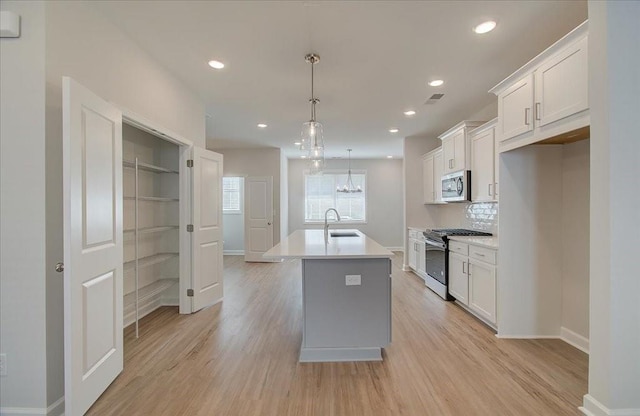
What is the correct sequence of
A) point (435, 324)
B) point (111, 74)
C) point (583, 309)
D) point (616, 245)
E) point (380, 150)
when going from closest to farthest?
1. point (616, 245)
2. point (111, 74)
3. point (583, 309)
4. point (435, 324)
5. point (380, 150)

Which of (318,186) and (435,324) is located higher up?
(318,186)

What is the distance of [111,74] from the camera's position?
2.40 m

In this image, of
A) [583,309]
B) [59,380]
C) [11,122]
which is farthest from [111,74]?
[583,309]

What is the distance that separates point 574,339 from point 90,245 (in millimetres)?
4060

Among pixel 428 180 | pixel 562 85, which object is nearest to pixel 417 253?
pixel 428 180

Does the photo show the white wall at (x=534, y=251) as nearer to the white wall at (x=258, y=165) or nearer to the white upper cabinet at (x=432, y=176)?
the white upper cabinet at (x=432, y=176)

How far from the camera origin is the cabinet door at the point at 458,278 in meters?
3.66

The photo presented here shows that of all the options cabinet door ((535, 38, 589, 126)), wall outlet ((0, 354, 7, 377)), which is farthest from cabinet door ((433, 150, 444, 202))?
wall outlet ((0, 354, 7, 377))

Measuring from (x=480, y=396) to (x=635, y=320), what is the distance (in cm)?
103

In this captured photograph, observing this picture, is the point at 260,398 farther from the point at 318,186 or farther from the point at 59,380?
the point at 318,186

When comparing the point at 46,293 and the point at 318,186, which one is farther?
the point at 318,186

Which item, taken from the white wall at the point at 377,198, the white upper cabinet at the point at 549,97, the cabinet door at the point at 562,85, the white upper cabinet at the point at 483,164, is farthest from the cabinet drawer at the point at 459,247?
the white wall at the point at 377,198

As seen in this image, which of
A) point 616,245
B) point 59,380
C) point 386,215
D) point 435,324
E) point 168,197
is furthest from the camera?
point 386,215

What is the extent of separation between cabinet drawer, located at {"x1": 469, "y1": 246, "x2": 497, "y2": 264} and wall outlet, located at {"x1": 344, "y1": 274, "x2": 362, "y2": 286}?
5.02 ft
